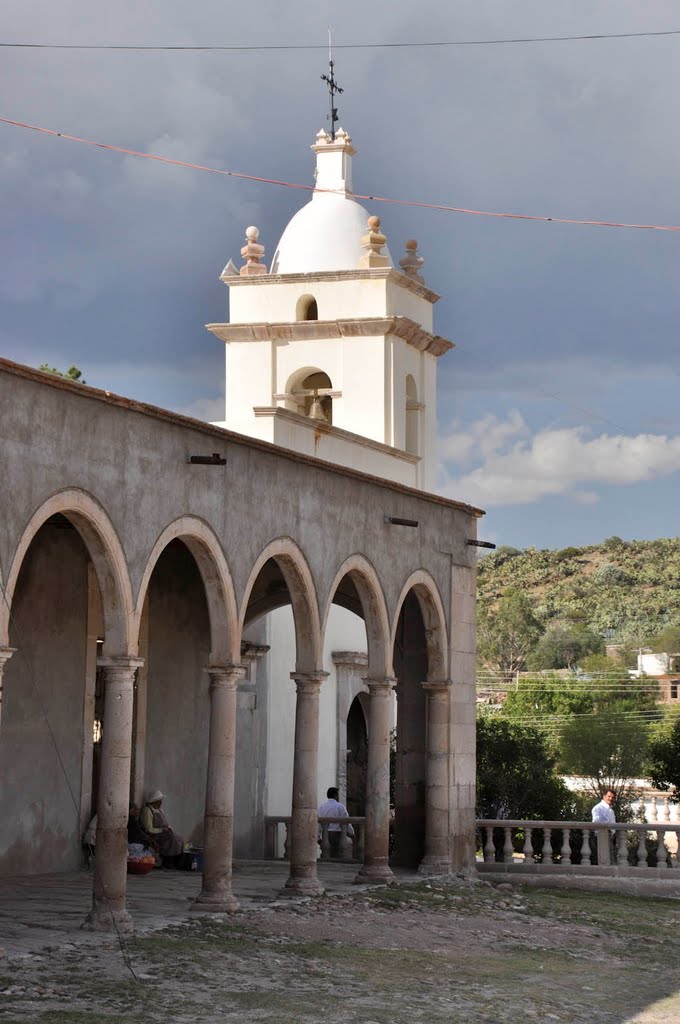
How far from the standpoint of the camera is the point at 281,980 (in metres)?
11.9

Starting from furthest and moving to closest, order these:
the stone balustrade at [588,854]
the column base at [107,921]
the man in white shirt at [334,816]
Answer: the man in white shirt at [334,816] < the stone balustrade at [588,854] < the column base at [107,921]

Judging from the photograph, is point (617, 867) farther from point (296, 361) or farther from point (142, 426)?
point (296, 361)

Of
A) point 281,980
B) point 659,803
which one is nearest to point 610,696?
point 659,803

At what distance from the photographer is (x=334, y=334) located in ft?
91.8

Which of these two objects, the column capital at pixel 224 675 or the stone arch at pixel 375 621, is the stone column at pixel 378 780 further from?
the column capital at pixel 224 675

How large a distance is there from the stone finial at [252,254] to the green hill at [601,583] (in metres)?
67.5

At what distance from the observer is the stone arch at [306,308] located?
2817 centimetres

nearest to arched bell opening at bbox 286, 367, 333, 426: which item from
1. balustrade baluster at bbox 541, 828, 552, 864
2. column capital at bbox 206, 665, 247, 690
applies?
balustrade baluster at bbox 541, 828, 552, 864

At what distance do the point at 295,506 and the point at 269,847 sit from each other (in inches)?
255

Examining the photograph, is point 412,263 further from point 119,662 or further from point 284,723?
point 119,662

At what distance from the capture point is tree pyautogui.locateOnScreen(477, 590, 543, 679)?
88.1 metres

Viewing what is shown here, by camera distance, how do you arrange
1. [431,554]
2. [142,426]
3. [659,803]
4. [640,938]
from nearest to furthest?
[142,426] → [640,938] → [431,554] → [659,803]

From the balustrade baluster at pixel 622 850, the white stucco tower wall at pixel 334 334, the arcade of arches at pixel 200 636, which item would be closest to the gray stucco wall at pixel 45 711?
the arcade of arches at pixel 200 636

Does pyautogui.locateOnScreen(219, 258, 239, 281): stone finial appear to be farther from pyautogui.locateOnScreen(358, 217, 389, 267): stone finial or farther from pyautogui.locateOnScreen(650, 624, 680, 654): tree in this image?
pyautogui.locateOnScreen(650, 624, 680, 654): tree
